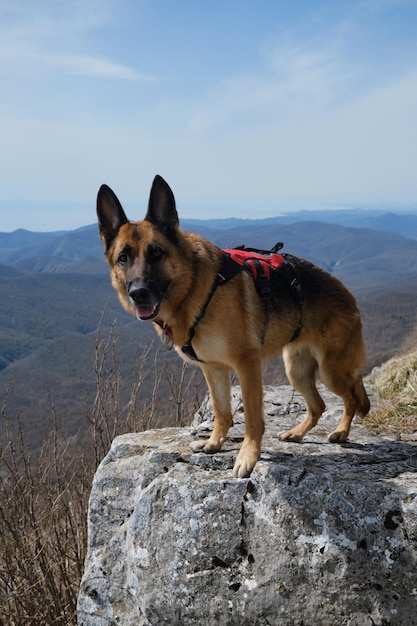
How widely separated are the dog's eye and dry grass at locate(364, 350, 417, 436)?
340cm

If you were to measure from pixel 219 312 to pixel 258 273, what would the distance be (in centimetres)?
75

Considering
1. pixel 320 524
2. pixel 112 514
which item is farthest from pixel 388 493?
pixel 112 514

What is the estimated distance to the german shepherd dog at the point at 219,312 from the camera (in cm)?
448

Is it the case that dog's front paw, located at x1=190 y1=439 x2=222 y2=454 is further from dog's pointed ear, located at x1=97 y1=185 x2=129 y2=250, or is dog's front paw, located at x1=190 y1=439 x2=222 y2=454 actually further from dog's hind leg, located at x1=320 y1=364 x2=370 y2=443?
dog's pointed ear, located at x1=97 y1=185 x2=129 y2=250

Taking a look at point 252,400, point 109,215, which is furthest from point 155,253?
point 252,400

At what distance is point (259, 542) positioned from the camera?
4039mm

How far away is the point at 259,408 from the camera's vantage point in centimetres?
460

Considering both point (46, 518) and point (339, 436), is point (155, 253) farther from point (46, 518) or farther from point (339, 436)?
point (46, 518)

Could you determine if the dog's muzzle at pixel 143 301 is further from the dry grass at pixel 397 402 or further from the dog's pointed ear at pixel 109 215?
the dry grass at pixel 397 402

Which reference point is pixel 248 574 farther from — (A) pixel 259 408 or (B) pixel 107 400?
(B) pixel 107 400

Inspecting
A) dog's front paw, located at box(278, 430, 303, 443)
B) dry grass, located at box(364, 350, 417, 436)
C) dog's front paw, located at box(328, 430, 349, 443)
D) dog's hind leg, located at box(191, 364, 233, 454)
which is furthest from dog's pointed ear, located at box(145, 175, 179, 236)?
dry grass, located at box(364, 350, 417, 436)

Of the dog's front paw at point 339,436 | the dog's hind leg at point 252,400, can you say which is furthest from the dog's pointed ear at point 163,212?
the dog's front paw at point 339,436

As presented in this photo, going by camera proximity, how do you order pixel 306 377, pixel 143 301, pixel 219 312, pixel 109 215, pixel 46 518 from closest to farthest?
pixel 143 301
pixel 219 312
pixel 109 215
pixel 306 377
pixel 46 518

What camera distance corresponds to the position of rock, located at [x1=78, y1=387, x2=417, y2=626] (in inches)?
149
